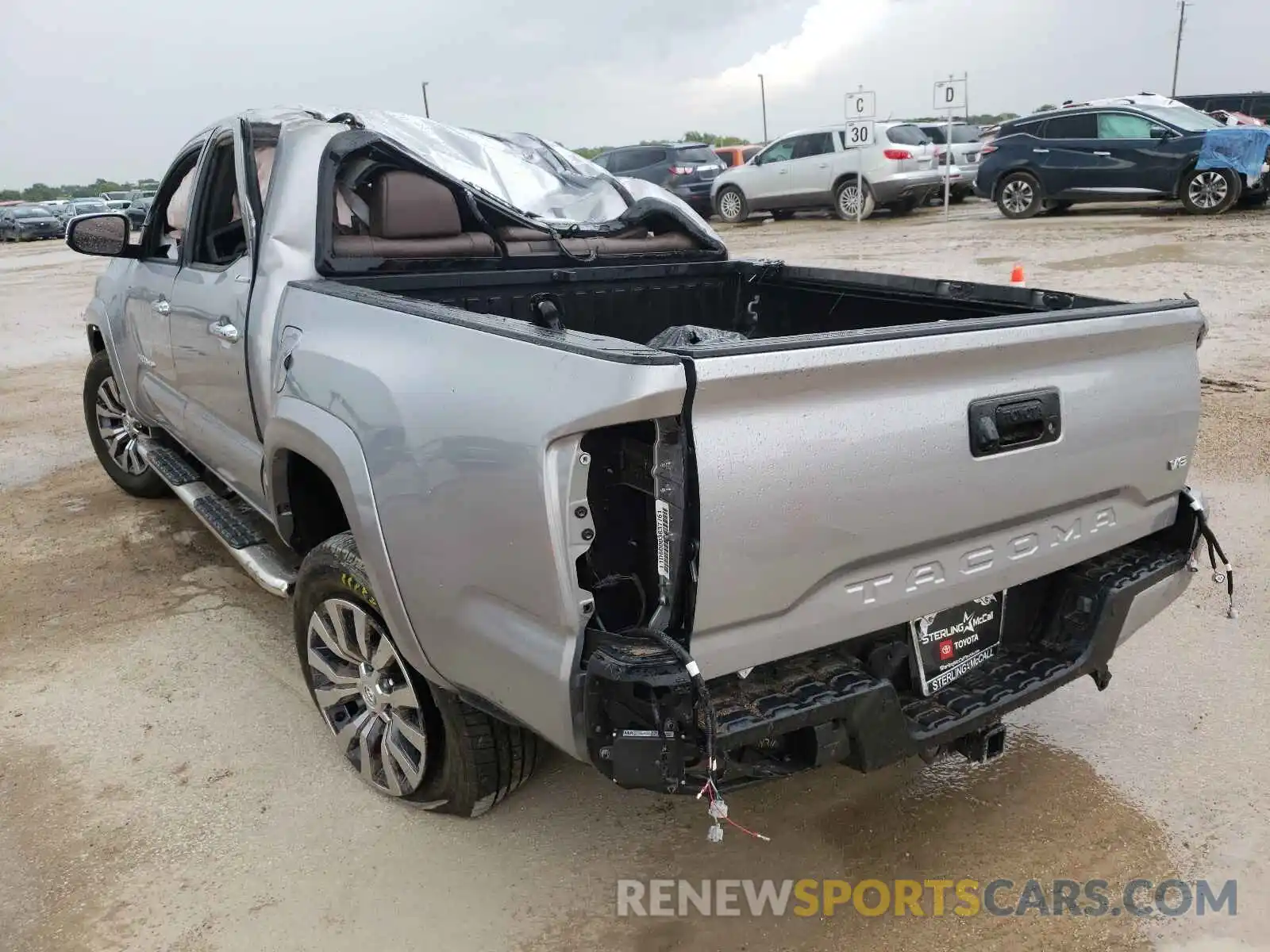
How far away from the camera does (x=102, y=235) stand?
14.2 ft

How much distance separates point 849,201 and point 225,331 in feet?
52.8

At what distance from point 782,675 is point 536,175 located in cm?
291

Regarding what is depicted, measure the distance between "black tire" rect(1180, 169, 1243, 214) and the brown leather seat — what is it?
1432 cm

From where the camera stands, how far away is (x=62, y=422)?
766 cm

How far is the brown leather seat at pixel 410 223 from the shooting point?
11.7 ft

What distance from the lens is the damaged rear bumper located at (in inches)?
75.7

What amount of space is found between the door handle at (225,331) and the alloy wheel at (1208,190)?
596 inches

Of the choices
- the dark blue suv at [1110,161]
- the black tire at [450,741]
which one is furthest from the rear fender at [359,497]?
the dark blue suv at [1110,161]

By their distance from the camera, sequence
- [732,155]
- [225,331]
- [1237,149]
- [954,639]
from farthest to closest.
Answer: [732,155] → [1237,149] → [225,331] → [954,639]

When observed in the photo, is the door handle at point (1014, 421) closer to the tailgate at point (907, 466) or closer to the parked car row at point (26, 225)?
the tailgate at point (907, 466)

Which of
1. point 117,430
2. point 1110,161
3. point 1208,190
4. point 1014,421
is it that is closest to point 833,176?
point 1110,161

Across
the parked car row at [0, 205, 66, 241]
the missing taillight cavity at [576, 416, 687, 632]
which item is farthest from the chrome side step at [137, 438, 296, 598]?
the parked car row at [0, 205, 66, 241]

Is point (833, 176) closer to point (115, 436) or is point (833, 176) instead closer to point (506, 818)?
point (115, 436)

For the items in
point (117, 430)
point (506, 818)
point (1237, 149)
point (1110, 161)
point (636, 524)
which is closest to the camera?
point (636, 524)
